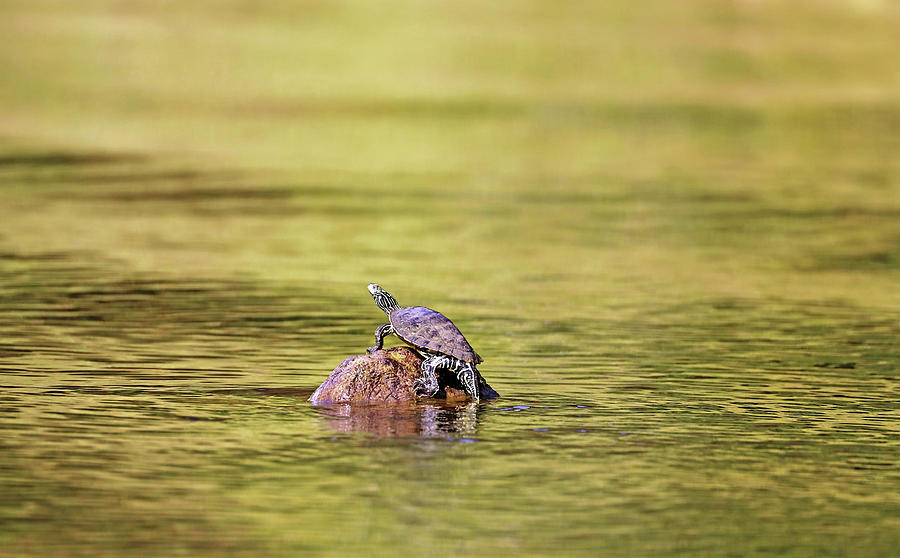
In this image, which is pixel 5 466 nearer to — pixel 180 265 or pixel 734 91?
pixel 180 265

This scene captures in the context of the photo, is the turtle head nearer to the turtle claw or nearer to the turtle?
the turtle

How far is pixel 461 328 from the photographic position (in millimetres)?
15945

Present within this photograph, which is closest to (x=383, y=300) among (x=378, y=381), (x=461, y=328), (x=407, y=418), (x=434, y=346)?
(x=378, y=381)

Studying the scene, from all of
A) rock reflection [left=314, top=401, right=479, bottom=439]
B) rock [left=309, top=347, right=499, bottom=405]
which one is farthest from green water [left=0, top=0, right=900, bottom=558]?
rock [left=309, top=347, right=499, bottom=405]

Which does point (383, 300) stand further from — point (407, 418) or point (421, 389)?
point (407, 418)

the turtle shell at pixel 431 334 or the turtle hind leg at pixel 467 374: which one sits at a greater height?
the turtle shell at pixel 431 334

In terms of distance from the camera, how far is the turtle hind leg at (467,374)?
12.0 metres

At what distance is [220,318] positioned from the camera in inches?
644

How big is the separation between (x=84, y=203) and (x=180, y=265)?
6.76m

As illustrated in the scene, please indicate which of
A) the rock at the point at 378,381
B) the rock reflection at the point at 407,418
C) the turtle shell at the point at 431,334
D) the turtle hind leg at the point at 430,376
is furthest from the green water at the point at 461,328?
the turtle shell at the point at 431,334

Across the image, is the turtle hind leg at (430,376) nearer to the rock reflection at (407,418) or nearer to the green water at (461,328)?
the rock reflection at (407,418)

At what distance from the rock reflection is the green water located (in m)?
0.03

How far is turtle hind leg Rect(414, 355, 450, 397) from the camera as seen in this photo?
39.4 feet

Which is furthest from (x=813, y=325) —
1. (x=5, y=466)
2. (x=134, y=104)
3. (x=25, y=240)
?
(x=134, y=104)
